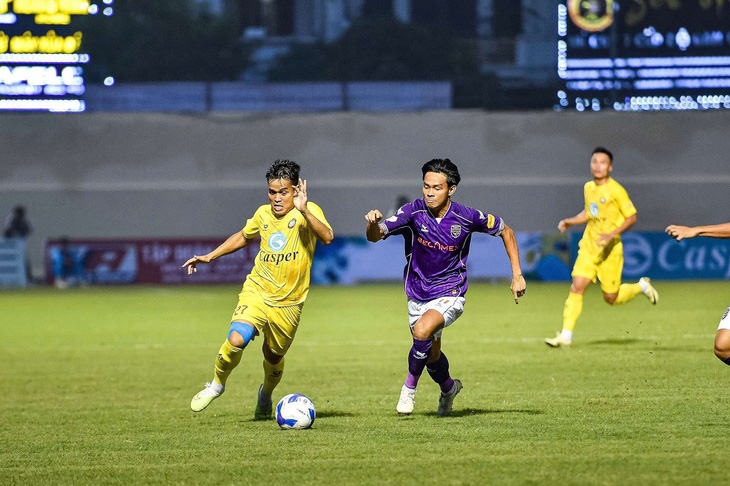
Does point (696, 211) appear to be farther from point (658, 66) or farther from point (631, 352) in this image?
point (631, 352)

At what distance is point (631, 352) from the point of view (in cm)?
1048

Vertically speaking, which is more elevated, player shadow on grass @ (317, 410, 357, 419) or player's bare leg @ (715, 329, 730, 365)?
player's bare leg @ (715, 329, 730, 365)

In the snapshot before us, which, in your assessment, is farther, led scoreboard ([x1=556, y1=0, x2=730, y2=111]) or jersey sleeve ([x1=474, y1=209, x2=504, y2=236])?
led scoreboard ([x1=556, y1=0, x2=730, y2=111])

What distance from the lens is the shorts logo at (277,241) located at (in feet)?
23.3

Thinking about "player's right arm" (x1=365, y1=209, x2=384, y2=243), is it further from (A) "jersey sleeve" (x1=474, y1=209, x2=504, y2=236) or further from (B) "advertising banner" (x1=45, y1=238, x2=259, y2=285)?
(B) "advertising banner" (x1=45, y1=238, x2=259, y2=285)

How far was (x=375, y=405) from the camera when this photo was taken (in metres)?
7.64

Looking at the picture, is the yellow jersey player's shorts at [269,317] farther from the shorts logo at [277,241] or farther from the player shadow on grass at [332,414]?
the player shadow on grass at [332,414]

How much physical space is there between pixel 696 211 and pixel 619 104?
5.01 m

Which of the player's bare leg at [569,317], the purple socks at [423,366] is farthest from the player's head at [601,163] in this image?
the purple socks at [423,366]

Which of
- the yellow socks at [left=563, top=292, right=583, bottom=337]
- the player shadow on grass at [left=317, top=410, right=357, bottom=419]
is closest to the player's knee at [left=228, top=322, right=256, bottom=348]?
the player shadow on grass at [left=317, top=410, right=357, bottom=419]

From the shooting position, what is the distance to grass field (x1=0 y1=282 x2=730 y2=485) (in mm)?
5328

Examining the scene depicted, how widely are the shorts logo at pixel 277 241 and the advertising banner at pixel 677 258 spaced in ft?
53.0

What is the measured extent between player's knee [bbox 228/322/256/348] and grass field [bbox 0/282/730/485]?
1.90 ft

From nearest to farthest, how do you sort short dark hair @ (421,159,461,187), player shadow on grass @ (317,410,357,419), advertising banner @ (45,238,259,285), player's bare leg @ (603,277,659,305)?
1. short dark hair @ (421,159,461,187)
2. player shadow on grass @ (317,410,357,419)
3. player's bare leg @ (603,277,659,305)
4. advertising banner @ (45,238,259,285)
